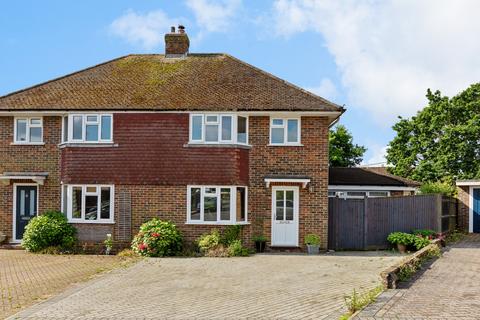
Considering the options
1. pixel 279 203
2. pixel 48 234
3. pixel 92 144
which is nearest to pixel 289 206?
pixel 279 203

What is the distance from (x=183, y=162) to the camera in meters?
19.8

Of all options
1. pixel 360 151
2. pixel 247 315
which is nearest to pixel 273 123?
pixel 247 315

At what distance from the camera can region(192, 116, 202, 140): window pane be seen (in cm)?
1991

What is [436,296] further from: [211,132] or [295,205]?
[211,132]

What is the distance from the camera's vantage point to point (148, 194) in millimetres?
19859

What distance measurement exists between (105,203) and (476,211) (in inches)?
676

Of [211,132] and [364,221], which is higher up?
[211,132]

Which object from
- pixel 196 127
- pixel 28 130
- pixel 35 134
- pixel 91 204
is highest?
pixel 196 127

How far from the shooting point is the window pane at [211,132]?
65.2 ft

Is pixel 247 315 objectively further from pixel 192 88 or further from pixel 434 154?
pixel 434 154

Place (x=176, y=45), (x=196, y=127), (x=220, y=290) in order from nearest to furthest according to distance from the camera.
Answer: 1. (x=220, y=290)
2. (x=196, y=127)
3. (x=176, y=45)

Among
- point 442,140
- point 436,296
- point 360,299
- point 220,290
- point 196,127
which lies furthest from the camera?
point 442,140

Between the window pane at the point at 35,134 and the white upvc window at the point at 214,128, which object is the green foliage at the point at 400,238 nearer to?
the white upvc window at the point at 214,128

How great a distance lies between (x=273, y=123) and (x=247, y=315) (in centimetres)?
1119
